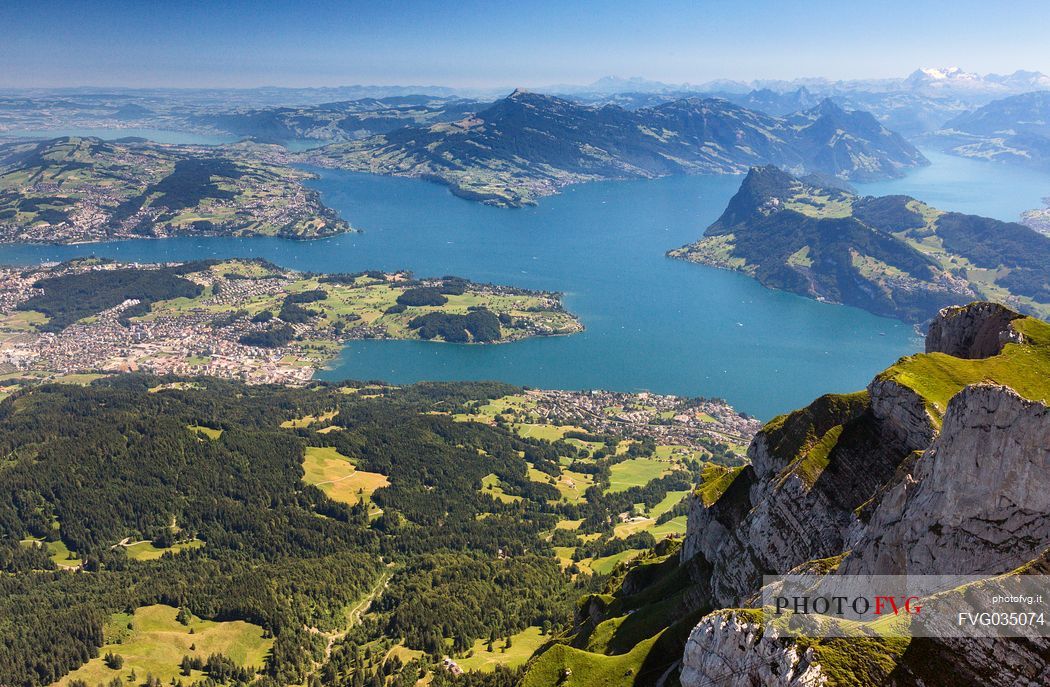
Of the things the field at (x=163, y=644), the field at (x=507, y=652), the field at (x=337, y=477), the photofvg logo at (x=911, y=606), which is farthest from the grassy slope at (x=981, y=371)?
the field at (x=337, y=477)

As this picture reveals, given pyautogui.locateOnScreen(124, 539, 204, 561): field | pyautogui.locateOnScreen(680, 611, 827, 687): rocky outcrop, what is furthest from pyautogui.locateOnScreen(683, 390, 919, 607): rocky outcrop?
pyautogui.locateOnScreen(124, 539, 204, 561): field

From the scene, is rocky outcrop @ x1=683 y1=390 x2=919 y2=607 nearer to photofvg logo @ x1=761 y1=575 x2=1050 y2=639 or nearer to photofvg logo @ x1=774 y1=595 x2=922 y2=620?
photofvg logo @ x1=761 y1=575 x2=1050 y2=639

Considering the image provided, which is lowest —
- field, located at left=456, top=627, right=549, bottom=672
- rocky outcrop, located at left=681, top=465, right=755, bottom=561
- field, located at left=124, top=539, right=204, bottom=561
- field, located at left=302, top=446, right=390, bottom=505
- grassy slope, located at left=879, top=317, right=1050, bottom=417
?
field, located at left=124, top=539, right=204, bottom=561

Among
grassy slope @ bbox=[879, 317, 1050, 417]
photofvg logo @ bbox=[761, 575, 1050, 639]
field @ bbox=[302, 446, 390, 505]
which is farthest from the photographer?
field @ bbox=[302, 446, 390, 505]

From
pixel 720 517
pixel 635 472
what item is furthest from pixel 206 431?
pixel 720 517

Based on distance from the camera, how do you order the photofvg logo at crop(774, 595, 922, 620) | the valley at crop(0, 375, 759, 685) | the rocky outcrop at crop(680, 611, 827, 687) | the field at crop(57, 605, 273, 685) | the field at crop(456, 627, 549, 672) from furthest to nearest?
the valley at crop(0, 375, 759, 685)
the field at crop(57, 605, 273, 685)
the field at crop(456, 627, 549, 672)
the photofvg logo at crop(774, 595, 922, 620)
the rocky outcrop at crop(680, 611, 827, 687)

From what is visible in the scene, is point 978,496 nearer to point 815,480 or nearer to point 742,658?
point 742,658

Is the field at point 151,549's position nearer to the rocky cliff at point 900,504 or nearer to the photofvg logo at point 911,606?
the rocky cliff at point 900,504
